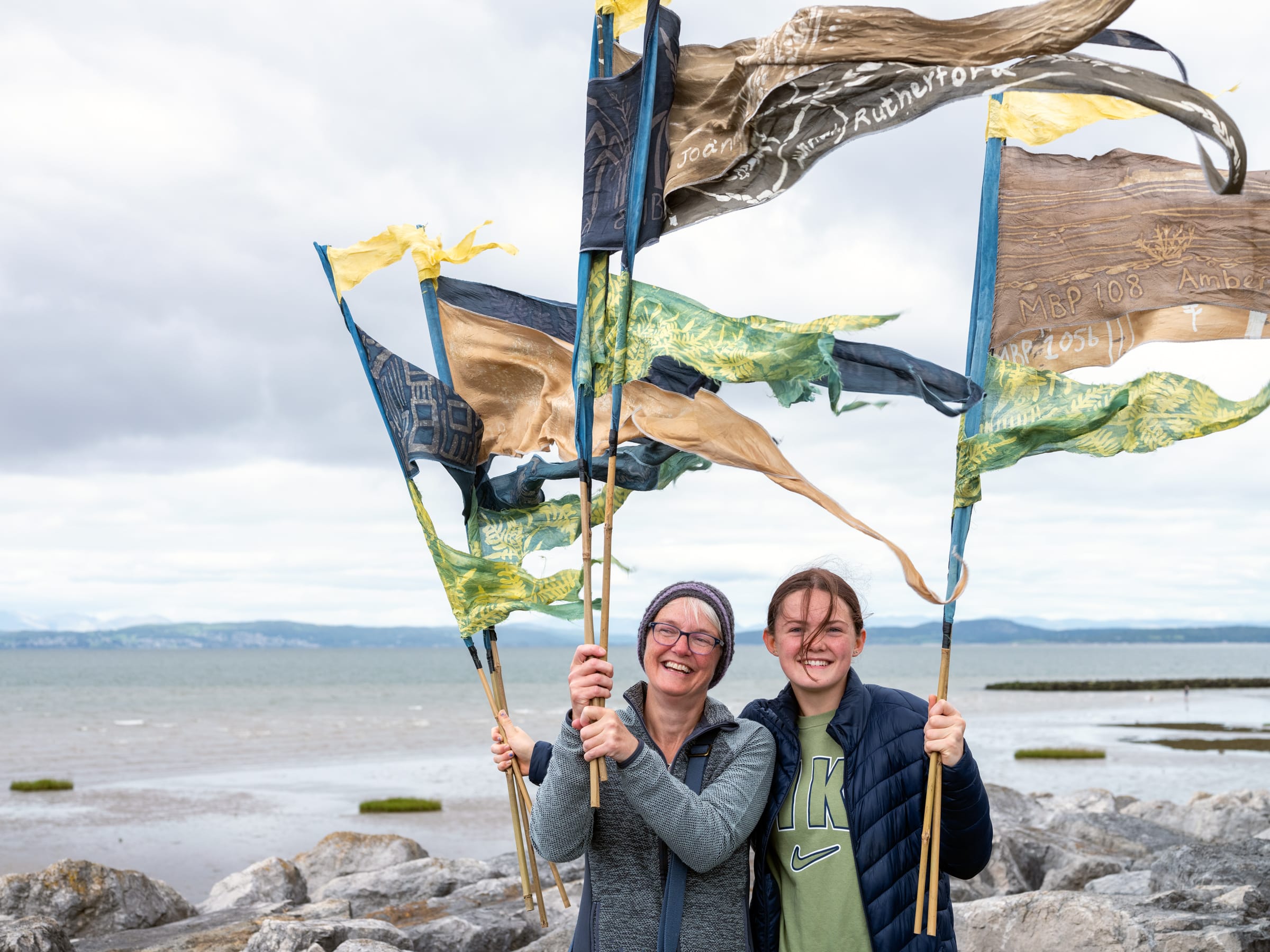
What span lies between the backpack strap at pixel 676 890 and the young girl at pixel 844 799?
0.92 feet

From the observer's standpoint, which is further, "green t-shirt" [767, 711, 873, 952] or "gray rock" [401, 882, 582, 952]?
"gray rock" [401, 882, 582, 952]

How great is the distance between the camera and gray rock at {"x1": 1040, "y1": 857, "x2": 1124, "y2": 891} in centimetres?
1042

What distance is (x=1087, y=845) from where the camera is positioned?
12852 millimetres

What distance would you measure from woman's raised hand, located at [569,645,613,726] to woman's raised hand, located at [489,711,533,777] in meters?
0.69

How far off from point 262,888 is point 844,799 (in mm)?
9181

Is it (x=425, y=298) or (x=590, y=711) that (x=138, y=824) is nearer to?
(x=425, y=298)

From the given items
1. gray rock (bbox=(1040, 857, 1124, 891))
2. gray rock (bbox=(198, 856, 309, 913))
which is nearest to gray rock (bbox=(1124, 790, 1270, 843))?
gray rock (bbox=(1040, 857, 1124, 891))

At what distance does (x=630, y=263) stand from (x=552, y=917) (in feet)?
22.1

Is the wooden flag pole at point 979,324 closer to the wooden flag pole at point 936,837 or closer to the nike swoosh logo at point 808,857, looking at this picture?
the wooden flag pole at point 936,837

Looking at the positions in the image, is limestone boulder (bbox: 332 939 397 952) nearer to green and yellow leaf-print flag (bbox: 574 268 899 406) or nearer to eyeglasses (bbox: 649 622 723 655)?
eyeglasses (bbox: 649 622 723 655)

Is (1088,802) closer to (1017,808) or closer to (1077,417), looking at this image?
(1017,808)

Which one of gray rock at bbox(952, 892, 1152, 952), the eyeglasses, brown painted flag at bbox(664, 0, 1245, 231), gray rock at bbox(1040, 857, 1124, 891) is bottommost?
gray rock at bbox(1040, 857, 1124, 891)

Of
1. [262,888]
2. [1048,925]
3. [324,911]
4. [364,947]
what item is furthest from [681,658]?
[262,888]

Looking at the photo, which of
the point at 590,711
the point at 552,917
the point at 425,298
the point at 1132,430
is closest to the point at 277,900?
the point at 552,917
